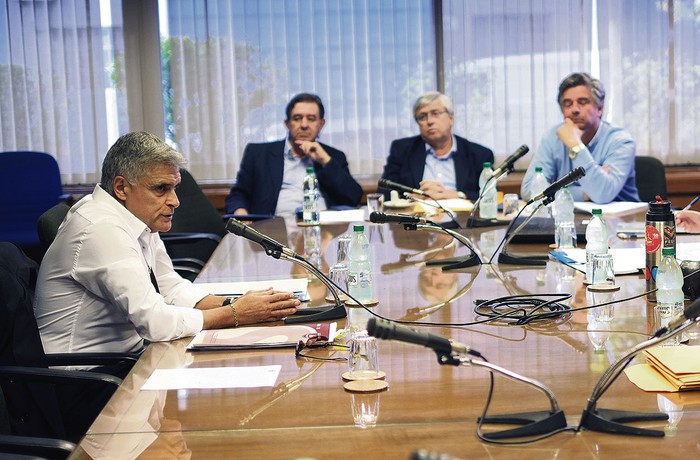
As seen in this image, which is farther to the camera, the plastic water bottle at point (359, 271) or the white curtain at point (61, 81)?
the white curtain at point (61, 81)

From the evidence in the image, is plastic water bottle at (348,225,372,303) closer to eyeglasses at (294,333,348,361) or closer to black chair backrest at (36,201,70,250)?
eyeglasses at (294,333,348,361)

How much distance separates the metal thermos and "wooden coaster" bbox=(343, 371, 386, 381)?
0.92 meters

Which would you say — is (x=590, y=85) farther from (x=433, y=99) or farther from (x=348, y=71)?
(x=348, y=71)

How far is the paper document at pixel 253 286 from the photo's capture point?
2625mm

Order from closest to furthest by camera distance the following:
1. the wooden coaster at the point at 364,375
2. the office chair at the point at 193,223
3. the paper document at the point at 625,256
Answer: the wooden coaster at the point at 364,375
the paper document at the point at 625,256
the office chair at the point at 193,223

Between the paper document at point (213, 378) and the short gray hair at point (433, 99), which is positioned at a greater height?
the short gray hair at point (433, 99)

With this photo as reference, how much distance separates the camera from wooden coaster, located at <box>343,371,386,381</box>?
1724mm

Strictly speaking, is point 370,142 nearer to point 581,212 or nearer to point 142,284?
point 581,212

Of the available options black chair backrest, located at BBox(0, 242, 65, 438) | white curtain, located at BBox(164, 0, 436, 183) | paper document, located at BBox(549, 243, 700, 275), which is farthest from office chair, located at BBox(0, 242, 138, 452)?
white curtain, located at BBox(164, 0, 436, 183)

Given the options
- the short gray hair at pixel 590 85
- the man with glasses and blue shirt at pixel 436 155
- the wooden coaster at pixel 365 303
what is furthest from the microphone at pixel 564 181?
the man with glasses and blue shirt at pixel 436 155

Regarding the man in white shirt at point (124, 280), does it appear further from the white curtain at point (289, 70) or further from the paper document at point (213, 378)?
the white curtain at point (289, 70)

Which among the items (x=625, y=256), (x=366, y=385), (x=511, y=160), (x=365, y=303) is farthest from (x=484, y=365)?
(x=511, y=160)

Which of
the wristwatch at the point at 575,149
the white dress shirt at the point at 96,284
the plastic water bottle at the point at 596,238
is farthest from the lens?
the wristwatch at the point at 575,149

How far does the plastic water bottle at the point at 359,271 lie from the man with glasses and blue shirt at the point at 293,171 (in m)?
2.51
